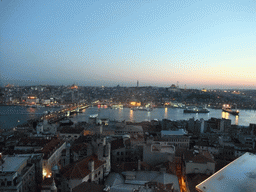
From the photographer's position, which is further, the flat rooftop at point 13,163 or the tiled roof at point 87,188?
the flat rooftop at point 13,163

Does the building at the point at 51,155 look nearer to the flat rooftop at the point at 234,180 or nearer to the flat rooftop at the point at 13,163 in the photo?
the flat rooftop at the point at 13,163

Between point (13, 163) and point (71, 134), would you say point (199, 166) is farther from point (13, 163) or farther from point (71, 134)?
point (71, 134)

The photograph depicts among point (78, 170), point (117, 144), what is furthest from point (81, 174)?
point (117, 144)

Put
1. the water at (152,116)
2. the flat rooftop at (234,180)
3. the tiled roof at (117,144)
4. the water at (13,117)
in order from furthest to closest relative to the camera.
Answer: the water at (152,116) → the water at (13,117) → the tiled roof at (117,144) → the flat rooftop at (234,180)

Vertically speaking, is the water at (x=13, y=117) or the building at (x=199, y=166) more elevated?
the building at (x=199, y=166)

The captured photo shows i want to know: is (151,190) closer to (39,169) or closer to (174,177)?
(174,177)

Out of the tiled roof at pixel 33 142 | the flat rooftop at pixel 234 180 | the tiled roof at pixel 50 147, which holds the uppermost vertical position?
the flat rooftop at pixel 234 180

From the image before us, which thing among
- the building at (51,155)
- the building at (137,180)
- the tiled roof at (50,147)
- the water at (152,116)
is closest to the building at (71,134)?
the building at (51,155)

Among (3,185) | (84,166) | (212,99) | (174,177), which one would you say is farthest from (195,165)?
(212,99)
